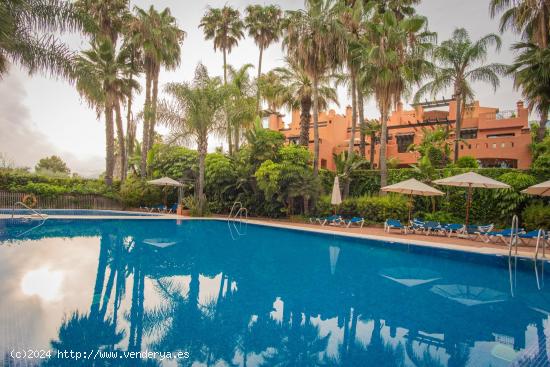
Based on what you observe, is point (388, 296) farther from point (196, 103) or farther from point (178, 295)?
point (196, 103)

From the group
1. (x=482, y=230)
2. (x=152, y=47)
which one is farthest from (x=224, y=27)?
(x=482, y=230)

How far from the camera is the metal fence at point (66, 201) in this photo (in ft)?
60.9

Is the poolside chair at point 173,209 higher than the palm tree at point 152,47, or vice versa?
the palm tree at point 152,47

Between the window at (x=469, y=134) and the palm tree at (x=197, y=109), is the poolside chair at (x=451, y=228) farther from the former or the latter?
the window at (x=469, y=134)

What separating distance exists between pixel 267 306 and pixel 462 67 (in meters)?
22.9

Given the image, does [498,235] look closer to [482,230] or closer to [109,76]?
[482,230]

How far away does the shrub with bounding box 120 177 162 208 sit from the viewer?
72.4 ft

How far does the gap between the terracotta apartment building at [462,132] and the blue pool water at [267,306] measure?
18.9 m

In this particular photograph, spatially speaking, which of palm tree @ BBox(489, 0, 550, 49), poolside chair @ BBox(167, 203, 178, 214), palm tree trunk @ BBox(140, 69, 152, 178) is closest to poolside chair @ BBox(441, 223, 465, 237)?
palm tree @ BBox(489, 0, 550, 49)

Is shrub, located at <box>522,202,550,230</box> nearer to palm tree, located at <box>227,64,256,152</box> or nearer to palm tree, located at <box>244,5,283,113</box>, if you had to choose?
palm tree, located at <box>227,64,256,152</box>

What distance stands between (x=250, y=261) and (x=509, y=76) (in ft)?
67.2

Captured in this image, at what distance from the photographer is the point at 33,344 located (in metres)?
3.86

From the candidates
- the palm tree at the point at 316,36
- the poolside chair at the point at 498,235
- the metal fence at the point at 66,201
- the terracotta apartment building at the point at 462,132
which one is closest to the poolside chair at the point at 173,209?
the metal fence at the point at 66,201

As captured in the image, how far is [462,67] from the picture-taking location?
21859mm
